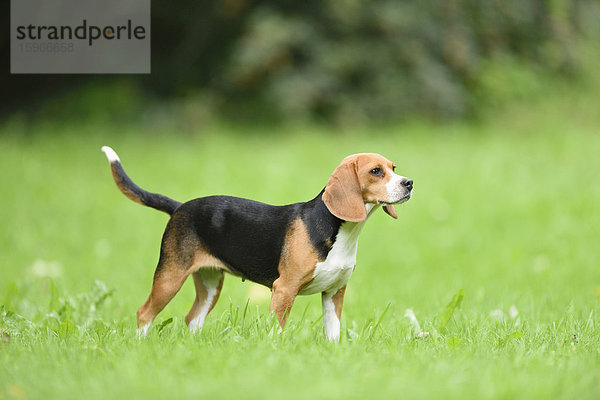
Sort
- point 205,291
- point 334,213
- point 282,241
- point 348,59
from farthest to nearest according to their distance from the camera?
point 348,59 → point 205,291 → point 282,241 → point 334,213

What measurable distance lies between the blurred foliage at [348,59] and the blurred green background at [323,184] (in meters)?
0.04

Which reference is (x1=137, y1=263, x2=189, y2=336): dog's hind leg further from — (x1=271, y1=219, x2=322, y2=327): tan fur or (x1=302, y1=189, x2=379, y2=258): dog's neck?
(x1=302, y1=189, x2=379, y2=258): dog's neck

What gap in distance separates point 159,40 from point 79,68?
191 cm

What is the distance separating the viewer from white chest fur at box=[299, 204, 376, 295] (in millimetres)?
4223

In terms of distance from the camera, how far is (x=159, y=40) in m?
15.1

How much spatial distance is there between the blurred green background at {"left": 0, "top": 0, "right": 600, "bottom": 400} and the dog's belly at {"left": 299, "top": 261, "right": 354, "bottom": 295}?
0.28m

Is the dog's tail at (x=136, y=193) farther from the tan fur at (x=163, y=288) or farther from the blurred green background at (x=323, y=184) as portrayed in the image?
the blurred green background at (x=323, y=184)

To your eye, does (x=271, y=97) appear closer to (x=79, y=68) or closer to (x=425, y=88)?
(x=425, y=88)

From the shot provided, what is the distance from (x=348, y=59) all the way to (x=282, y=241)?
8.58 m

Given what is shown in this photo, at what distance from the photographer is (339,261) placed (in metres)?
4.24

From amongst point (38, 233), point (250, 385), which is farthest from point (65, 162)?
point (250, 385)

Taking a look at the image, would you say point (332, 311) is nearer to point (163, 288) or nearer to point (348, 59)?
point (163, 288)
